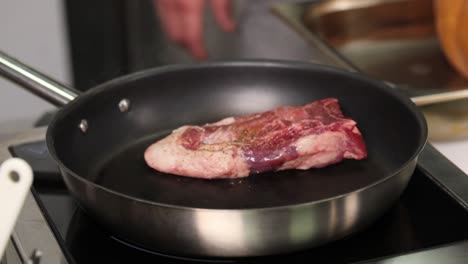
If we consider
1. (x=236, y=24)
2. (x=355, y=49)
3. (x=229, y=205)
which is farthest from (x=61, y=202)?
(x=236, y=24)

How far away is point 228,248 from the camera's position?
2.56 ft

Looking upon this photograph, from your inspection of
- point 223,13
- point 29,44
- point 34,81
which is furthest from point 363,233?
point 29,44

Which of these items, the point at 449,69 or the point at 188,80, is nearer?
the point at 188,80

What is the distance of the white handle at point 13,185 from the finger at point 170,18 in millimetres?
1178

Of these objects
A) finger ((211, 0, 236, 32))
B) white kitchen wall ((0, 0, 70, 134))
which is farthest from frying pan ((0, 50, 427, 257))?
white kitchen wall ((0, 0, 70, 134))

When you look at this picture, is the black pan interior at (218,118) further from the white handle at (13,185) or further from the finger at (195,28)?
the finger at (195,28)

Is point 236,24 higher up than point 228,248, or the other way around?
point 228,248

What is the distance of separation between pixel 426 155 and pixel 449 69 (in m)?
0.47

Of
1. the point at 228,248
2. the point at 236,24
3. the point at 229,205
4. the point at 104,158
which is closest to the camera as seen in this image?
the point at 228,248

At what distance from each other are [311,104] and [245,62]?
0.13 metres

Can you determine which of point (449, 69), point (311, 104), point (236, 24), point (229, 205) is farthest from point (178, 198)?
point (236, 24)

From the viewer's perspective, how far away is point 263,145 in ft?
3.17

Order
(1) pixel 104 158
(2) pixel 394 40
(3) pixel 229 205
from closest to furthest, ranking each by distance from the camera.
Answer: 1. (3) pixel 229 205
2. (1) pixel 104 158
3. (2) pixel 394 40

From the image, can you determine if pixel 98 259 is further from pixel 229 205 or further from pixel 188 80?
pixel 188 80
